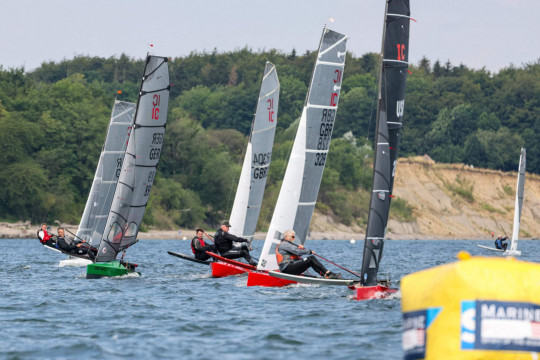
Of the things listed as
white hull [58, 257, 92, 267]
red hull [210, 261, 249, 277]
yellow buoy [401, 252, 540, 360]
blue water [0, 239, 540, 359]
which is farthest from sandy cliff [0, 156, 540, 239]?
yellow buoy [401, 252, 540, 360]

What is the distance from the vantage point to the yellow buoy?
9.38 metres

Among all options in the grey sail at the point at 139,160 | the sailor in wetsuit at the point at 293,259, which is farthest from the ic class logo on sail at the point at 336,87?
the grey sail at the point at 139,160

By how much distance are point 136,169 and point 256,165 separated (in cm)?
523

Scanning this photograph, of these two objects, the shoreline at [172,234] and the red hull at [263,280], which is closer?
the red hull at [263,280]

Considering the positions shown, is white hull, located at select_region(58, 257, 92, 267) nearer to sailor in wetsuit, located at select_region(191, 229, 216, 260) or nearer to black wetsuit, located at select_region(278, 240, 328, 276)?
sailor in wetsuit, located at select_region(191, 229, 216, 260)

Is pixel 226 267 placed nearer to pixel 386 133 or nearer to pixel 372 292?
pixel 372 292

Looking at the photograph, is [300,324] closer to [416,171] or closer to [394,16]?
[394,16]

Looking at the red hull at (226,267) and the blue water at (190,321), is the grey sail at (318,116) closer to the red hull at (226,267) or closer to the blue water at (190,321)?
the blue water at (190,321)

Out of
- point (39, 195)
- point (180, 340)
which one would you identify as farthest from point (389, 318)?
point (39, 195)

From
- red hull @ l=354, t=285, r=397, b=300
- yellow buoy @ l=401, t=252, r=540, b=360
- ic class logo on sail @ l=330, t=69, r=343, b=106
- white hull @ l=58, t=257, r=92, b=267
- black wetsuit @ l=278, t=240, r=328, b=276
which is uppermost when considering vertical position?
ic class logo on sail @ l=330, t=69, r=343, b=106

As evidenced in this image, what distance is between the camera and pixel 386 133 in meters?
19.4

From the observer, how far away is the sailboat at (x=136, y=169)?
1026 inches

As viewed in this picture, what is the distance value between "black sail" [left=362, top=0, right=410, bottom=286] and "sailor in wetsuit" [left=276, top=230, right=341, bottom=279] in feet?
7.83

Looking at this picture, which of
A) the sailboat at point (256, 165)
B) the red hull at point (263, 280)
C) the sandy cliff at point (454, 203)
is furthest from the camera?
the sandy cliff at point (454, 203)
